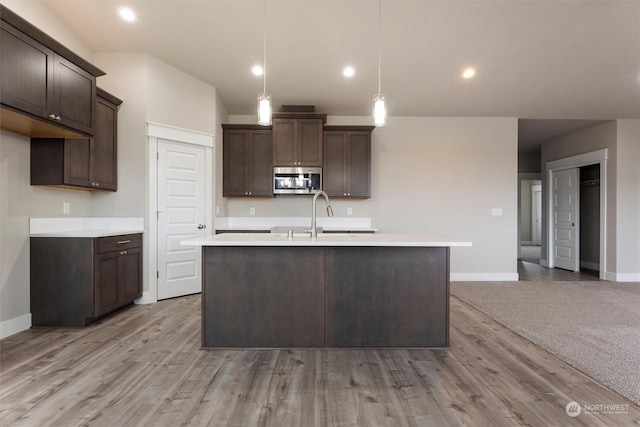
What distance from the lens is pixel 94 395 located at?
5.94 feet

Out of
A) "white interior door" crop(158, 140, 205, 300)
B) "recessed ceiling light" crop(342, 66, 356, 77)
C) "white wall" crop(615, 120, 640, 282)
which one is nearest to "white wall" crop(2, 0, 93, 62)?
"white interior door" crop(158, 140, 205, 300)

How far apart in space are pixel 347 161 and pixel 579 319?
134 inches

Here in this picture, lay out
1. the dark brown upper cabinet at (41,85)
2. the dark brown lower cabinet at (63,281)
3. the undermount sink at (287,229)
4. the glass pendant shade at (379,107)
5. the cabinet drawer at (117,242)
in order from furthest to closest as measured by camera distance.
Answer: the undermount sink at (287,229)
the cabinet drawer at (117,242)
the dark brown lower cabinet at (63,281)
the glass pendant shade at (379,107)
the dark brown upper cabinet at (41,85)

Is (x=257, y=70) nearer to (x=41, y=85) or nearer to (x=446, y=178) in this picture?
(x=41, y=85)

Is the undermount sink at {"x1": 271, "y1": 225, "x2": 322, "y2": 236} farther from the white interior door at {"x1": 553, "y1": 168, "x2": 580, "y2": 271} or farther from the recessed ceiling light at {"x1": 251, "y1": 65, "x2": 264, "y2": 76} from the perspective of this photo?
the white interior door at {"x1": 553, "y1": 168, "x2": 580, "y2": 271}

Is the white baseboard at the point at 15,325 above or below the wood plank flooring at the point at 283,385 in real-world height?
above

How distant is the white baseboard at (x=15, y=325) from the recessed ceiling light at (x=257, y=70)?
140 inches

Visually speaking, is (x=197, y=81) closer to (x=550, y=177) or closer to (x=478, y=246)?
(x=478, y=246)

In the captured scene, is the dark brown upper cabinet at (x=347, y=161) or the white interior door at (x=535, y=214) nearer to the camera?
the dark brown upper cabinet at (x=347, y=161)

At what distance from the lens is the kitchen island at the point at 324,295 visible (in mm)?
2430

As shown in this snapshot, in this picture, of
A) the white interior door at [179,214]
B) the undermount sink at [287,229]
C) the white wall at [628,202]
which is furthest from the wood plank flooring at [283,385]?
the white wall at [628,202]

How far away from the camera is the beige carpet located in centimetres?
217

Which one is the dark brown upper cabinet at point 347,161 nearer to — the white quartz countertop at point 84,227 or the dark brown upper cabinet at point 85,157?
the white quartz countertop at point 84,227

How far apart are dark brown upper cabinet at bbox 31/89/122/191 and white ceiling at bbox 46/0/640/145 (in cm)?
89
